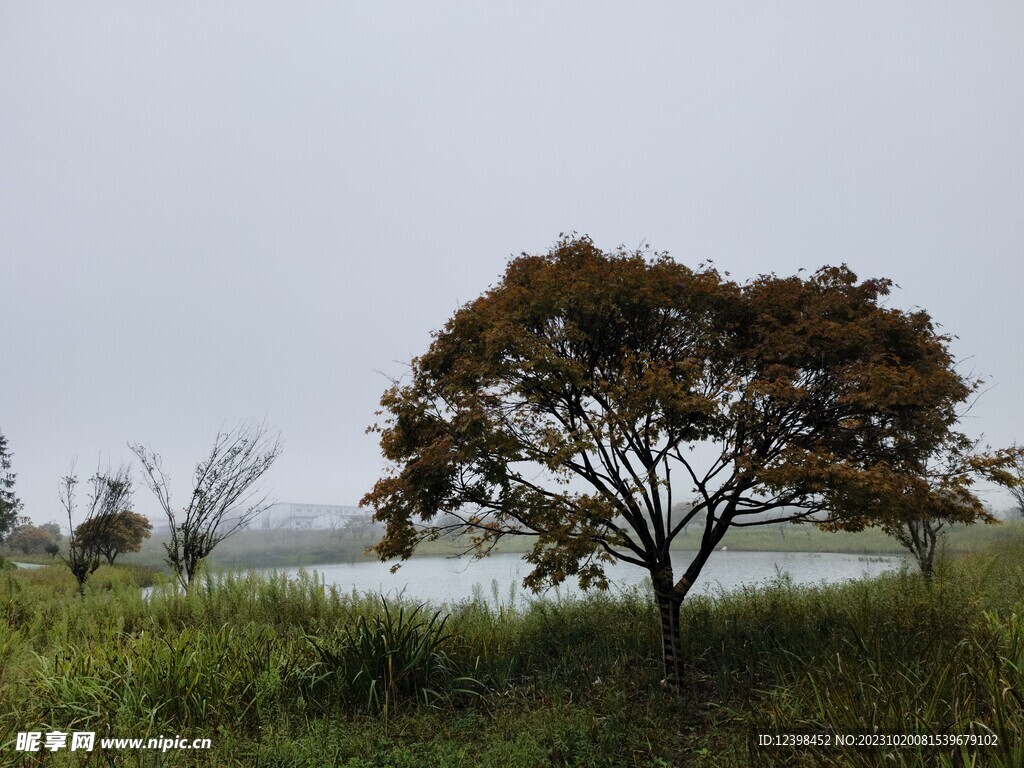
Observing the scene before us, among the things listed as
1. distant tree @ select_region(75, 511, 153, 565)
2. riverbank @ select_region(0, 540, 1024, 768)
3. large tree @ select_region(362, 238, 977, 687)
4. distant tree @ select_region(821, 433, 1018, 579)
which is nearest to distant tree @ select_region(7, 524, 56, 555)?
distant tree @ select_region(75, 511, 153, 565)

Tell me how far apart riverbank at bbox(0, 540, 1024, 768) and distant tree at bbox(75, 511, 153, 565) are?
8023 millimetres

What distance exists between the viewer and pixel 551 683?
6562mm

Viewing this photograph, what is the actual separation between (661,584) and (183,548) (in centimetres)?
1167

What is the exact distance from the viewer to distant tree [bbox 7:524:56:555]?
3822 centimetres

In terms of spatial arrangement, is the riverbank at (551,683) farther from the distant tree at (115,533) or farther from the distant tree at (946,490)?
the distant tree at (115,533)

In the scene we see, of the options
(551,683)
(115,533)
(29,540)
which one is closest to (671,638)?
(551,683)

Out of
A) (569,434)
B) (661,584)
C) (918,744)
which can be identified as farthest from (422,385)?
(918,744)

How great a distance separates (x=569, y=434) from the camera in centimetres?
677

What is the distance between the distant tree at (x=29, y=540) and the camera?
1505 inches

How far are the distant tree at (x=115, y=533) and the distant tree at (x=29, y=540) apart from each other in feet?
60.0

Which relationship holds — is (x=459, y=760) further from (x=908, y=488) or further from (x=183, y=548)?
(x=183, y=548)

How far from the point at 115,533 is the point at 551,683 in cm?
2231

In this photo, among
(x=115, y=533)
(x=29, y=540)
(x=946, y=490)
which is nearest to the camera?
(x=946, y=490)

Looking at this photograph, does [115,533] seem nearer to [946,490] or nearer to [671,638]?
[671,638]
